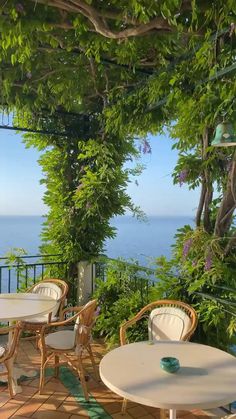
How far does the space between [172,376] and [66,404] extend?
54.4 inches

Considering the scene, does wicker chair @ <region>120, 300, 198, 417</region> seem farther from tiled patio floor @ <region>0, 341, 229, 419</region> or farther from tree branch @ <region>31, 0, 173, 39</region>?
tree branch @ <region>31, 0, 173, 39</region>

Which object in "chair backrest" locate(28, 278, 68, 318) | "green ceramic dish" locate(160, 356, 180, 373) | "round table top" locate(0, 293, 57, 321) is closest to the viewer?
"green ceramic dish" locate(160, 356, 180, 373)

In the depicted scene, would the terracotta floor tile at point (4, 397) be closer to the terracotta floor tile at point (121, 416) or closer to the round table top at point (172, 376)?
the terracotta floor tile at point (121, 416)

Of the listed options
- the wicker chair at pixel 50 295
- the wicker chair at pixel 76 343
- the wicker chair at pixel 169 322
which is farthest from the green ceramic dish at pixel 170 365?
the wicker chair at pixel 50 295

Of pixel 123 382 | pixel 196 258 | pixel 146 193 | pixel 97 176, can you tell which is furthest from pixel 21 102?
pixel 123 382

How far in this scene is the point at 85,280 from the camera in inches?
191

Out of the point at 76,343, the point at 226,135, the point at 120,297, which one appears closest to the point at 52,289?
the point at 120,297

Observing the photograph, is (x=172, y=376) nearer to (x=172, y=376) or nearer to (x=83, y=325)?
(x=172, y=376)

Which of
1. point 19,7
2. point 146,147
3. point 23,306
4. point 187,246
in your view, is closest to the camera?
point 19,7

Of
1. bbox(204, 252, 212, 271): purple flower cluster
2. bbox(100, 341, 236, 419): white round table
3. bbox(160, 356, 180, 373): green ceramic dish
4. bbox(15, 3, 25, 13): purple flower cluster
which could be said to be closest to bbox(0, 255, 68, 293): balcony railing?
bbox(204, 252, 212, 271): purple flower cluster

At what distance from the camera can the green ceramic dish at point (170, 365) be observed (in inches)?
72.2

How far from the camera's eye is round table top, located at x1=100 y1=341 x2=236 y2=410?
5.23 feet

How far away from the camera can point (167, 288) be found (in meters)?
3.17

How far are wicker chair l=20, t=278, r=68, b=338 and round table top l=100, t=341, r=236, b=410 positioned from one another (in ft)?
5.49
